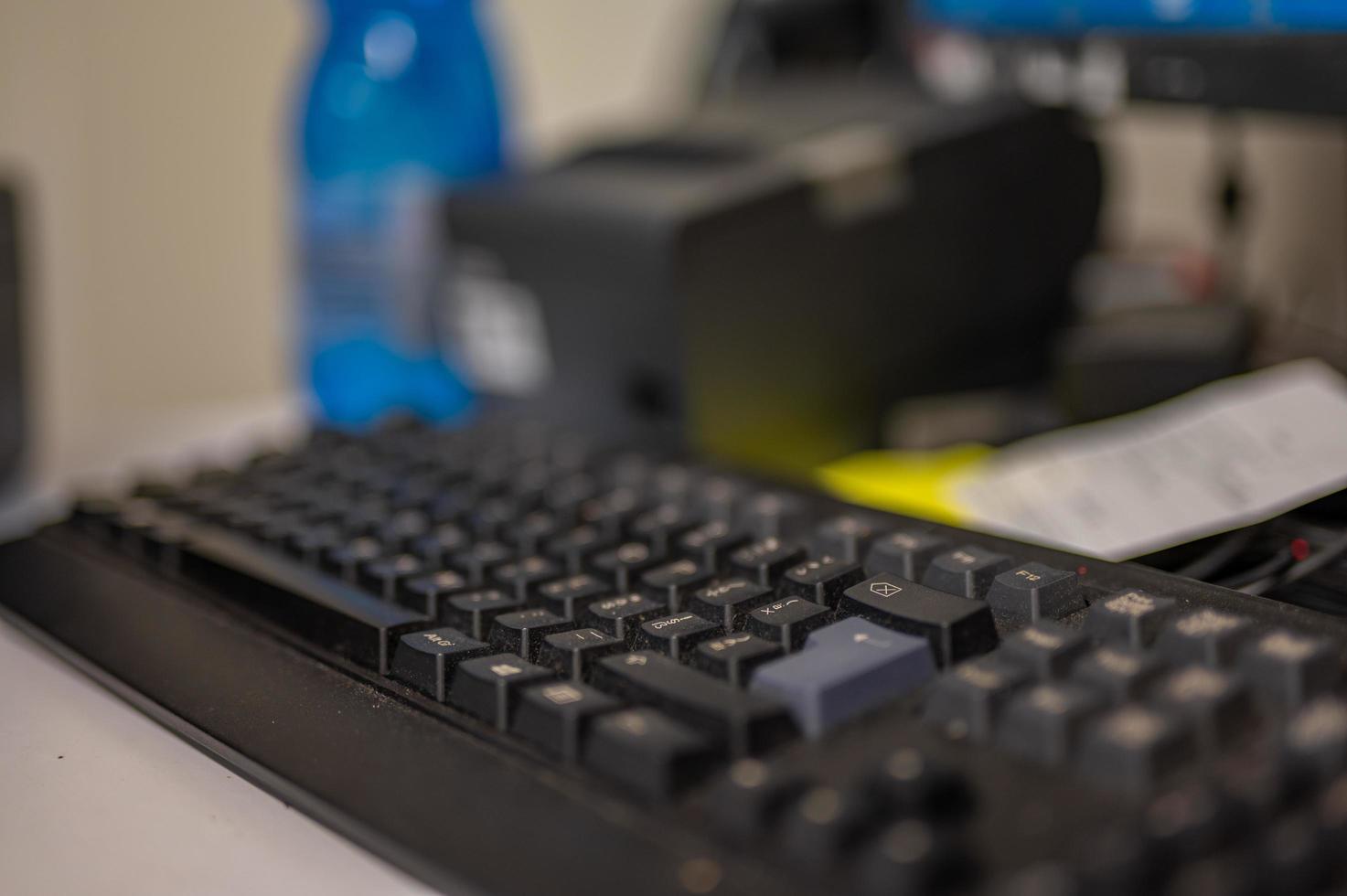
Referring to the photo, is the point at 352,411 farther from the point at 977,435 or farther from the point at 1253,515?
the point at 1253,515

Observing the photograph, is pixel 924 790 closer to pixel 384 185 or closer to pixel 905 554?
pixel 905 554

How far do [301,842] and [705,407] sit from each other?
12.9 inches

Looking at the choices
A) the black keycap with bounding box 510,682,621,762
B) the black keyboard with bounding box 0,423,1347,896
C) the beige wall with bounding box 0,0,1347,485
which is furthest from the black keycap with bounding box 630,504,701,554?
the beige wall with bounding box 0,0,1347,485

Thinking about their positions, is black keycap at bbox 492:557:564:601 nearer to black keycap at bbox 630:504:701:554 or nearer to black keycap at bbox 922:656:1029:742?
black keycap at bbox 630:504:701:554

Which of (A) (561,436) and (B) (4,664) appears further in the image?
(A) (561,436)

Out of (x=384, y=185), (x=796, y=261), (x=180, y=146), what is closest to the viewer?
(x=796, y=261)

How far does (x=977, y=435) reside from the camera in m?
0.68

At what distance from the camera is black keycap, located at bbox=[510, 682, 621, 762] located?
0.32 meters

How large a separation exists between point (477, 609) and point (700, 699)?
0.10 metres

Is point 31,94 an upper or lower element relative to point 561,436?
upper

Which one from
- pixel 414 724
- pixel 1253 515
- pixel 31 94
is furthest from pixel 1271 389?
pixel 31 94

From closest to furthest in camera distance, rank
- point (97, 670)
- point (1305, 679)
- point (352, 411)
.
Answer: point (1305, 679)
point (97, 670)
point (352, 411)

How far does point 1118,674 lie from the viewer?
0.30 m

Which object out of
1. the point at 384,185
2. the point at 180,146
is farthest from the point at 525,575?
the point at 180,146
